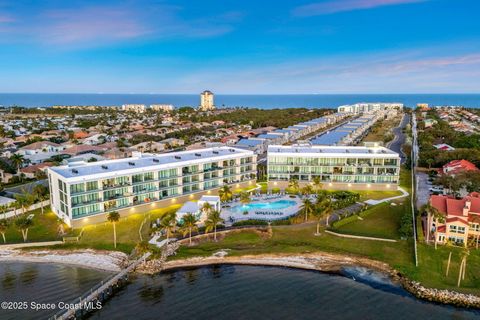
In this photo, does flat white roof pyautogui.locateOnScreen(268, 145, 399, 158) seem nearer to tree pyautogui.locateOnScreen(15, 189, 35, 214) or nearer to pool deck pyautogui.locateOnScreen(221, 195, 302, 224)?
pool deck pyautogui.locateOnScreen(221, 195, 302, 224)

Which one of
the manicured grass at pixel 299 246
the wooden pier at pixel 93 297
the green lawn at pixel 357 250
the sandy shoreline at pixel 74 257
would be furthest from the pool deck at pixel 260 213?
the wooden pier at pixel 93 297

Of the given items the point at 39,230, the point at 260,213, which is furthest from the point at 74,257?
the point at 260,213

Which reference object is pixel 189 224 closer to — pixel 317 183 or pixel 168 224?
pixel 168 224

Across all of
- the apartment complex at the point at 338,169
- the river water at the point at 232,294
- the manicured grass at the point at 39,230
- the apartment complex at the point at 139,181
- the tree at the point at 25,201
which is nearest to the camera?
the river water at the point at 232,294

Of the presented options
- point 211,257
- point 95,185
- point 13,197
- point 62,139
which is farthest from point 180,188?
point 62,139

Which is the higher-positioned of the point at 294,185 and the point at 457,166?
the point at 457,166

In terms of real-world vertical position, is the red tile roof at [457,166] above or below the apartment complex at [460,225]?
above

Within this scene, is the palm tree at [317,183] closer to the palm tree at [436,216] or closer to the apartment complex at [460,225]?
the apartment complex at [460,225]

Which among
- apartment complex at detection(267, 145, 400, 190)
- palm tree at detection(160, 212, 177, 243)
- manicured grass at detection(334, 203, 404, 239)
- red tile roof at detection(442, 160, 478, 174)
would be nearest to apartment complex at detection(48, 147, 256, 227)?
apartment complex at detection(267, 145, 400, 190)
